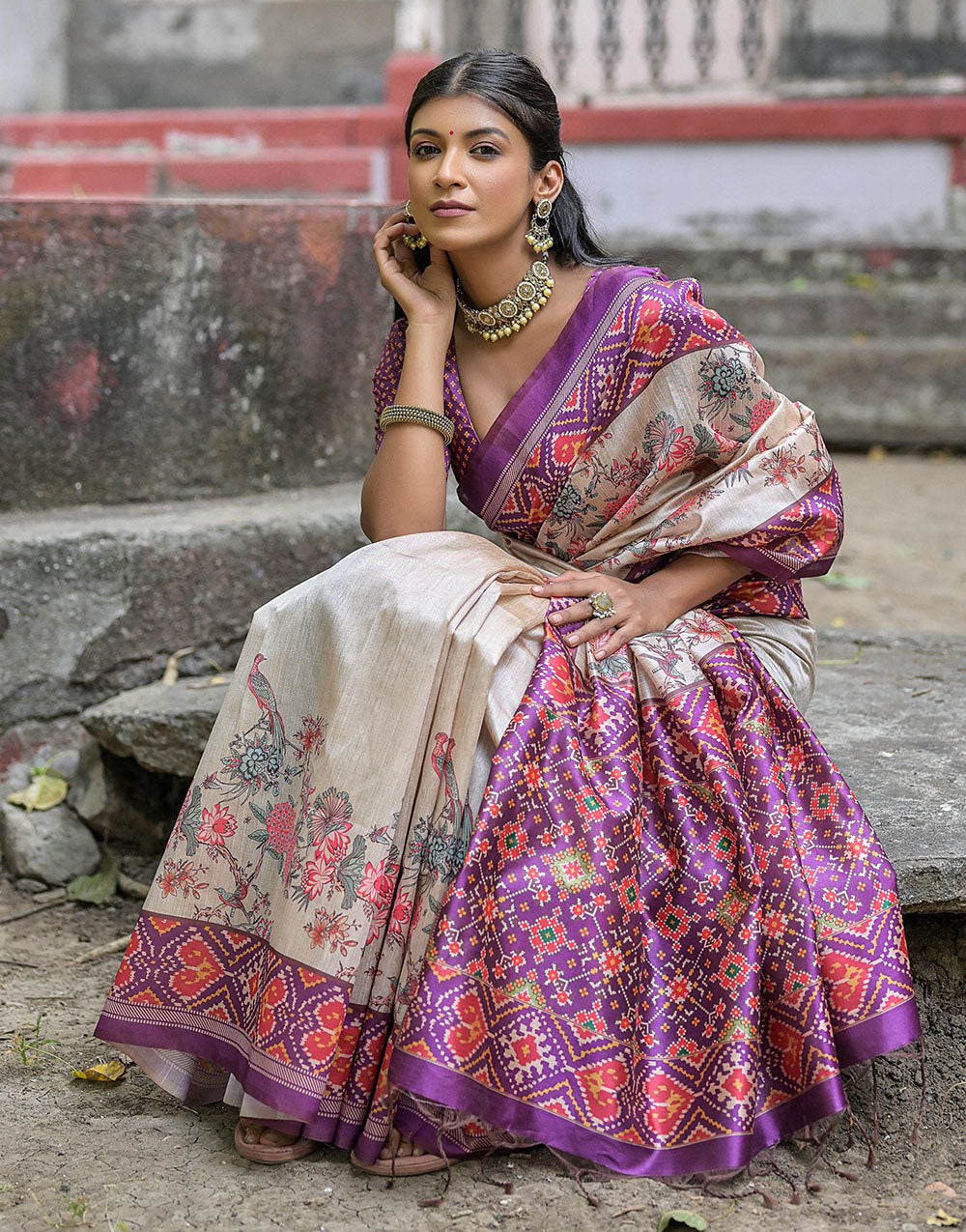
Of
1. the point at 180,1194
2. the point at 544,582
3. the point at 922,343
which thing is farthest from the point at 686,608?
the point at 922,343

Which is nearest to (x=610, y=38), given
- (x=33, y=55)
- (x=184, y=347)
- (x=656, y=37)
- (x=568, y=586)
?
(x=656, y=37)

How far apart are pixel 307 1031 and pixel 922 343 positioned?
6.62 metres

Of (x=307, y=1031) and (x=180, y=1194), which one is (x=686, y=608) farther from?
(x=180, y=1194)

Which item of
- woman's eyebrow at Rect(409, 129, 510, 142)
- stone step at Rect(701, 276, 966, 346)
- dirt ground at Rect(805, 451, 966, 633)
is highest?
woman's eyebrow at Rect(409, 129, 510, 142)

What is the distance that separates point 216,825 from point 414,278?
1063 mm

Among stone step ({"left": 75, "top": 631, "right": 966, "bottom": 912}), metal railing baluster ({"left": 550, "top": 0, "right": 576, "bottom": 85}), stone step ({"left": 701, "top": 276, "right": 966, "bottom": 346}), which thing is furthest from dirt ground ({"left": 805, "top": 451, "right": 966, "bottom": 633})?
metal railing baluster ({"left": 550, "top": 0, "right": 576, "bottom": 85})

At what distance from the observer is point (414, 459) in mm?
2422

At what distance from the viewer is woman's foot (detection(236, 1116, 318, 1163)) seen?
2061 millimetres

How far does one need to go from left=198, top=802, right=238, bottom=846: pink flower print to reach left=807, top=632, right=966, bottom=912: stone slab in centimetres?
108

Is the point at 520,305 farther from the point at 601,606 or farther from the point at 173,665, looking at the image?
the point at 173,665

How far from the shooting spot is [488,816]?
201 cm

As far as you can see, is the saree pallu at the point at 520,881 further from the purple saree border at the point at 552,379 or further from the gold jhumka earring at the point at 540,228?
the gold jhumka earring at the point at 540,228

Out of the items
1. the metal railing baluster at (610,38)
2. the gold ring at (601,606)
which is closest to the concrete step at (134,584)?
the gold ring at (601,606)

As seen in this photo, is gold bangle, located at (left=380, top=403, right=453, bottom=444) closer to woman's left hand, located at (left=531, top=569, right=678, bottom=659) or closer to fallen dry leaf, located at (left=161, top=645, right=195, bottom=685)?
woman's left hand, located at (left=531, top=569, right=678, bottom=659)
